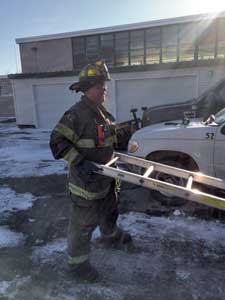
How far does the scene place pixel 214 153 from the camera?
12.3 ft

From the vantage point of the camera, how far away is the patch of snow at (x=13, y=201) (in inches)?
171

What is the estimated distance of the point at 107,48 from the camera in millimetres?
18125

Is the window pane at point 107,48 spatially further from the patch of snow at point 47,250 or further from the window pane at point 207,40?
the patch of snow at point 47,250

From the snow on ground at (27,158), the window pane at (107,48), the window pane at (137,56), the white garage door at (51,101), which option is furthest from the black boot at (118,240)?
the window pane at (107,48)

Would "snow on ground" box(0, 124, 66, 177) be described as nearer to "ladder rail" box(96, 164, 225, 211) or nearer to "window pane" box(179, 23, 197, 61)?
"ladder rail" box(96, 164, 225, 211)

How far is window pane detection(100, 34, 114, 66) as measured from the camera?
1788cm

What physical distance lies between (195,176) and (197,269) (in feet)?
3.27

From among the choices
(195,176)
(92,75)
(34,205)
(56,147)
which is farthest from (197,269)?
(34,205)

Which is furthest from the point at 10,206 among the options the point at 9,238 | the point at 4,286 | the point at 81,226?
the point at 81,226

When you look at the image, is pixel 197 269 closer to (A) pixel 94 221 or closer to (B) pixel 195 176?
(B) pixel 195 176

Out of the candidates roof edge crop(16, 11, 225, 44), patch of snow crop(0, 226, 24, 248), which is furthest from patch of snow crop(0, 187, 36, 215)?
roof edge crop(16, 11, 225, 44)

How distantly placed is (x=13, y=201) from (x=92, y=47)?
16.1 m

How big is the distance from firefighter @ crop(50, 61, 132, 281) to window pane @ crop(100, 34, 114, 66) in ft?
55.0

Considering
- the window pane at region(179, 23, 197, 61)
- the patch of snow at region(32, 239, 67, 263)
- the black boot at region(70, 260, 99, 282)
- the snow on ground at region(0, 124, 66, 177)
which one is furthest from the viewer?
the window pane at region(179, 23, 197, 61)
